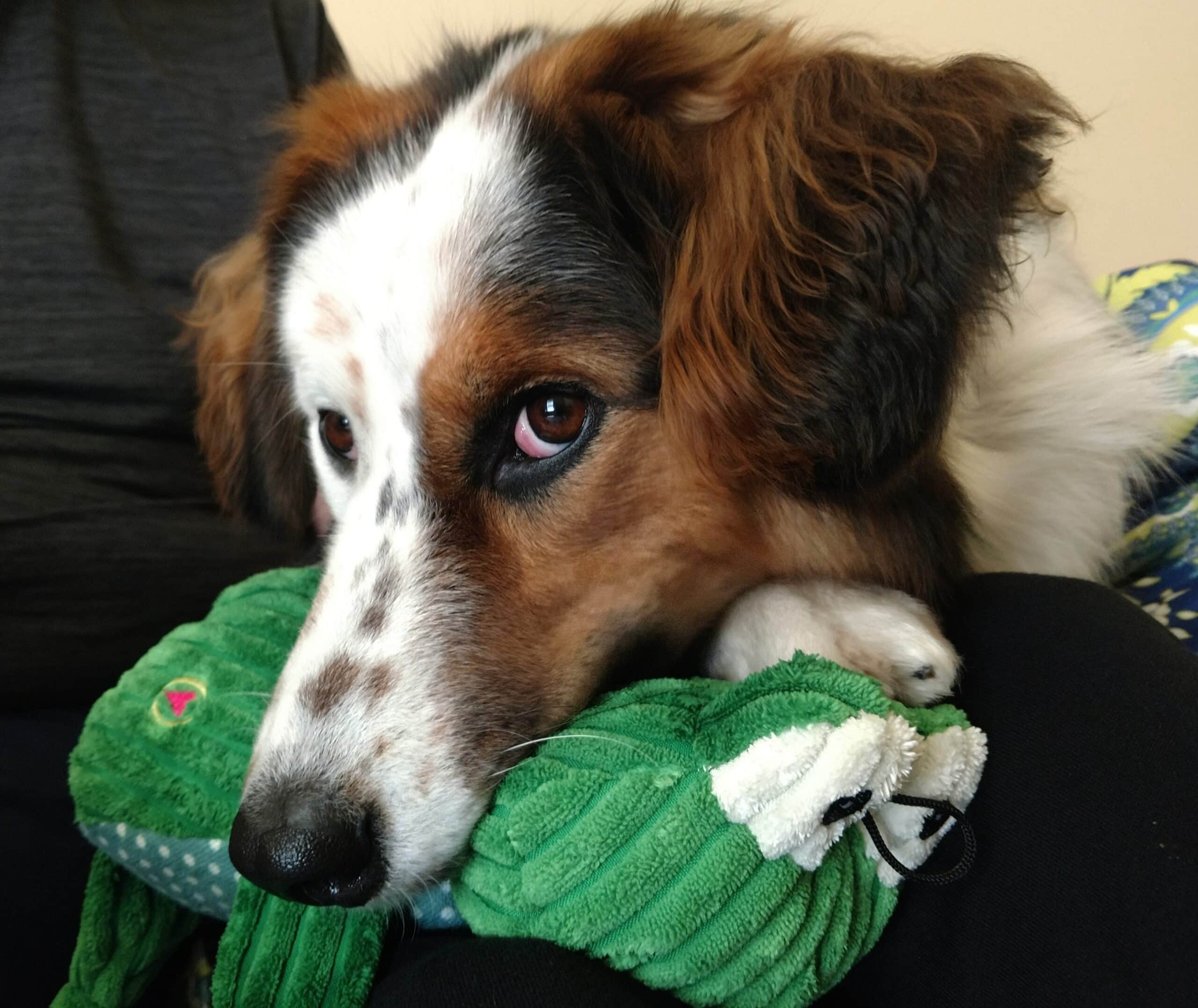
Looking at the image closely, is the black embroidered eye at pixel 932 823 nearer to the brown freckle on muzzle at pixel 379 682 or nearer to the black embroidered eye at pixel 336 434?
the brown freckle on muzzle at pixel 379 682

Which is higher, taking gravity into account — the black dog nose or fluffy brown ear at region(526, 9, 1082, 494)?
fluffy brown ear at region(526, 9, 1082, 494)

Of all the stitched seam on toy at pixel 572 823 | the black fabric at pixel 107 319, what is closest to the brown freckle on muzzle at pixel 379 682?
the stitched seam on toy at pixel 572 823

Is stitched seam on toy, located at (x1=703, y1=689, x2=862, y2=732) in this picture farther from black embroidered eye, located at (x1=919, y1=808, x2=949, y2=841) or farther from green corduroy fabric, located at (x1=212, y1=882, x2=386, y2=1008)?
green corduroy fabric, located at (x1=212, y1=882, x2=386, y2=1008)

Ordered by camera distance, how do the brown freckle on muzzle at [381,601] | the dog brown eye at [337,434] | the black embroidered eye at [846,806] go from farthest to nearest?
1. the dog brown eye at [337,434]
2. the brown freckle on muzzle at [381,601]
3. the black embroidered eye at [846,806]

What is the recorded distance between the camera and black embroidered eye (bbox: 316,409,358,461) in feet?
3.95

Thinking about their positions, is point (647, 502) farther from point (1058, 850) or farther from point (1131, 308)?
point (1131, 308)

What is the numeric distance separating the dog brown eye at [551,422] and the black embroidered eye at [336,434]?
343 millimetres

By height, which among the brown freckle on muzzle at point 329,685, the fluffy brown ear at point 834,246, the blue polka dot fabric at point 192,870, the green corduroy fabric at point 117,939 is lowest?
the green corduroy fabric at point 117,939

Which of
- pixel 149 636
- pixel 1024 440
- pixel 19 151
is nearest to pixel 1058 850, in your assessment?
pixel 1024 440

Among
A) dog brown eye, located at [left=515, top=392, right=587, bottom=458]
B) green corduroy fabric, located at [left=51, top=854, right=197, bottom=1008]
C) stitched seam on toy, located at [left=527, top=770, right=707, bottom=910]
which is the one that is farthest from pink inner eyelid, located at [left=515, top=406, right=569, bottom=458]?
green corduroy fabric, located at [left=51, top=854, right=197, bottom=1008]

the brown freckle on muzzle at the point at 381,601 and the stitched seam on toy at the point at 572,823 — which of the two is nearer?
the stitched seam on toy at the point at 572,823

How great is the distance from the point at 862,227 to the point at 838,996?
719 mm

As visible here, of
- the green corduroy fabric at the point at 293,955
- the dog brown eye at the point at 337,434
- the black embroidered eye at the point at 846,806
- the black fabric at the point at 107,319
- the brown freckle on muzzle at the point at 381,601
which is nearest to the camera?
the black embroidered eye at the point at 846,806

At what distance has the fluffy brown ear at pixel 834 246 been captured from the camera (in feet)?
2.74
